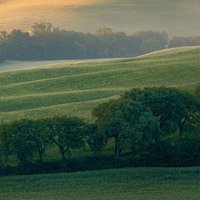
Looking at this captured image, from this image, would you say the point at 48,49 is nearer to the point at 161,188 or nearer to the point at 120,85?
the point at 120,85

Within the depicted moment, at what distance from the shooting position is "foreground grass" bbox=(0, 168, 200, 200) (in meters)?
35.2

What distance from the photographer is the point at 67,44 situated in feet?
393

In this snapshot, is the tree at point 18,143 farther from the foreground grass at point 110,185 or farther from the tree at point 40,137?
the foreground grass at point 110,185

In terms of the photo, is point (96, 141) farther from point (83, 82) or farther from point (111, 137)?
point (83, 82)

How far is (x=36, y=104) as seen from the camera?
62.2m

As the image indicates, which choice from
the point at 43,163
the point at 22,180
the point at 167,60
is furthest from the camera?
the point at 167,60

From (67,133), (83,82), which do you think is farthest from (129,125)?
(83,82)

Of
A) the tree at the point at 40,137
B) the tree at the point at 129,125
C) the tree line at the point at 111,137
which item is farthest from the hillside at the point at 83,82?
the tree at the point at 40,137

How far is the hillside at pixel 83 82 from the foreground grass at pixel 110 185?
14308 millimetres

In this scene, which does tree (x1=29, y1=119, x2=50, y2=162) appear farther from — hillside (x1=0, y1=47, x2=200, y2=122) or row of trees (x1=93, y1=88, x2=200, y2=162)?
hillside (x1=0, y1=47, x2=200, y2=122)

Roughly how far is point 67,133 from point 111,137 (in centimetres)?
275

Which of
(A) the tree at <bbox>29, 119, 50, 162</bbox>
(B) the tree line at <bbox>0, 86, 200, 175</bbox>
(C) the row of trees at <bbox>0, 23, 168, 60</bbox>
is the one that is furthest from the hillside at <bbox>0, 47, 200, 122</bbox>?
(C) the row of trees at <bbox>0, 23, 168, 60</bbox>

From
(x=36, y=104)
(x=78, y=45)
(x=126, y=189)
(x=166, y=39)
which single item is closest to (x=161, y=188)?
(x=126, y=189)

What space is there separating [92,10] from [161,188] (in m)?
127
